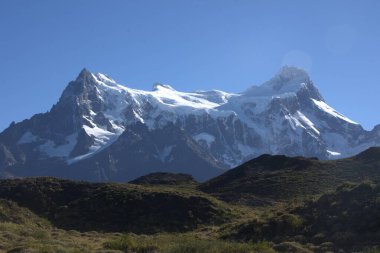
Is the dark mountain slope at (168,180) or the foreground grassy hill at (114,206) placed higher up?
the dark mountain slope at (168,180)

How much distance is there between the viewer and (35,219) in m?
62.5

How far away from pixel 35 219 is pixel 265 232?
29926mm

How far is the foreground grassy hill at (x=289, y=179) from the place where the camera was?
→ 78562 mm

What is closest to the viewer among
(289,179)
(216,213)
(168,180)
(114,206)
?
(216,213)

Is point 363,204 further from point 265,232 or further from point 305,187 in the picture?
point 305,187

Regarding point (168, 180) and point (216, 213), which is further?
point (168, 180)

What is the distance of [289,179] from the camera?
290ft

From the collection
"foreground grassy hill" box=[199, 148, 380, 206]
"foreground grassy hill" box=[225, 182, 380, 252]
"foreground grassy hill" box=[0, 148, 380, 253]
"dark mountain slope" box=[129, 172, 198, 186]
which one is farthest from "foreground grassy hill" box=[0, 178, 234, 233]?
"dark mountain slope" box=[129, 172, 198, 186]

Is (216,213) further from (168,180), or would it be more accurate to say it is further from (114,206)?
(168,180)

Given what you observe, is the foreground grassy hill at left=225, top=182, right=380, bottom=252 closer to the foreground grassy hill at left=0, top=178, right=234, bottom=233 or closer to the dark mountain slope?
the foreground grassy hill at left=0, top=178, right=234, bottom=233

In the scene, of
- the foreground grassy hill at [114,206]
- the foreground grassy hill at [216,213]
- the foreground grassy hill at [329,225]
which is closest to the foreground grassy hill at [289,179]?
the foreground grassy hill at [216,213]

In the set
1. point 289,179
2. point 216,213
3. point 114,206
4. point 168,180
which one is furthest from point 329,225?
point 168,180

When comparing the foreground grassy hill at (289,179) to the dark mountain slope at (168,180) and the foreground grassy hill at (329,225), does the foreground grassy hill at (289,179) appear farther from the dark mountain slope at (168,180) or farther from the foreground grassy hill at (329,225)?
the foreground grassy hill at (329,225)

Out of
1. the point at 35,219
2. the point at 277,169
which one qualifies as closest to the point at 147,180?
the point at 277,169
